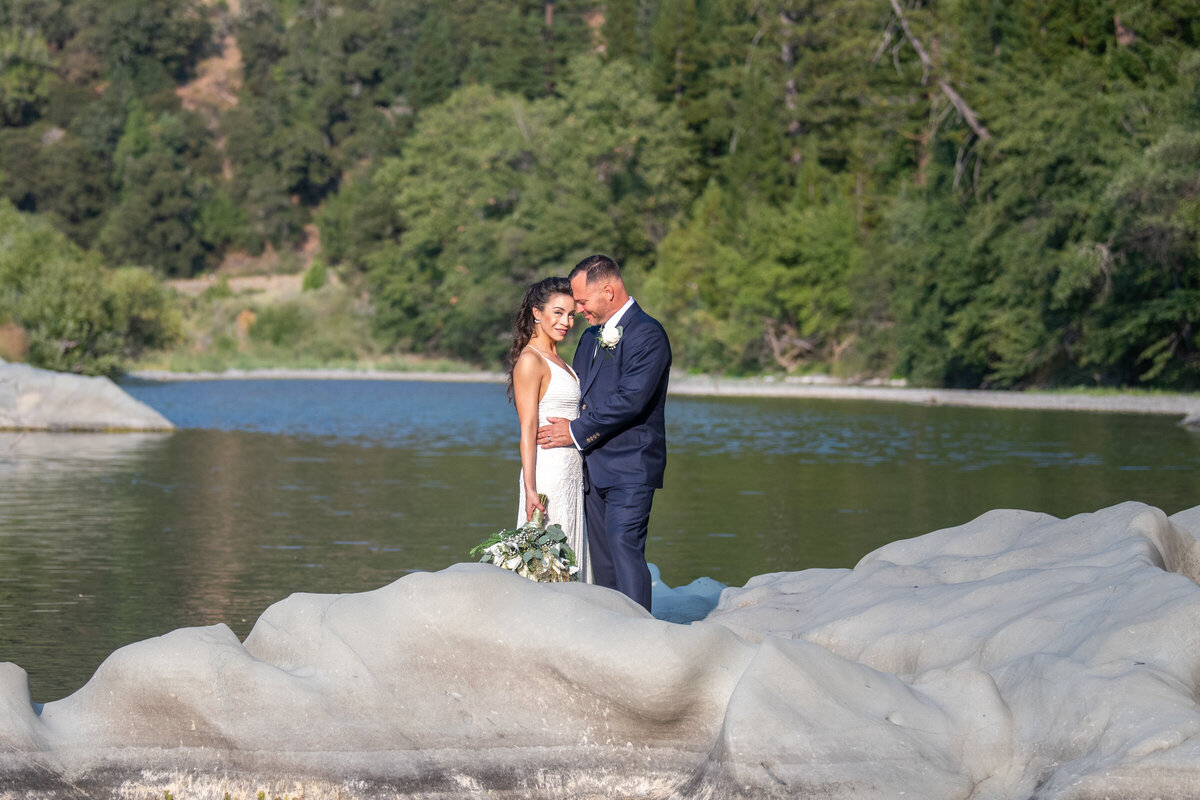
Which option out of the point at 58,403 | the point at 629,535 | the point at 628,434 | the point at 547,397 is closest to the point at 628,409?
the point at 628,434

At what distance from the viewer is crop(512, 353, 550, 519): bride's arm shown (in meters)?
7.08

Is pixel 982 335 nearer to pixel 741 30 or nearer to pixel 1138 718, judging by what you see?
pixel 741 30

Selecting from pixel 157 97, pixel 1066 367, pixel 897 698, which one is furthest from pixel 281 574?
pixel 157 97

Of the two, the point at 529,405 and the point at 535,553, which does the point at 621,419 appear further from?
the point at 535,553

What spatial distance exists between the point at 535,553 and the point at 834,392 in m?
42.1

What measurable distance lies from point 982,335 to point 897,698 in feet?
137

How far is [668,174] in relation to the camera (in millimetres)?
71062

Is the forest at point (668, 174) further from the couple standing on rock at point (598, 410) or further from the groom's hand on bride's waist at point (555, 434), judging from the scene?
the groom's hand on bride's waist at point (555, 434)

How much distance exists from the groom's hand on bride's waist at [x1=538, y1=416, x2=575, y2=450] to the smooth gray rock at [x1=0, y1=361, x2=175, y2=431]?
22244mm

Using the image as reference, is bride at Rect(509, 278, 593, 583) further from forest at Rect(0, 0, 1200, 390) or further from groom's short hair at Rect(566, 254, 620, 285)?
forest at Rect(0, 0, 1200, 390)

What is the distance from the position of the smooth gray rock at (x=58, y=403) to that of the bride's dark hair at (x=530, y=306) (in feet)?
72.8

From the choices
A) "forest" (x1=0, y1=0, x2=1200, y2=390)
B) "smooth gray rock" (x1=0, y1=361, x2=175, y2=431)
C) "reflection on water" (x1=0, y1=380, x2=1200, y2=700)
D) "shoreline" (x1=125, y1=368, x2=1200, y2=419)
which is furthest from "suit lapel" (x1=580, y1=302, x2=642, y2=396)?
"forest" (x1=0, y1=0, x2=1200, y2=390)

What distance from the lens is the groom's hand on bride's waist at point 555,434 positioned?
280 inches

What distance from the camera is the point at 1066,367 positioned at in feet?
145
